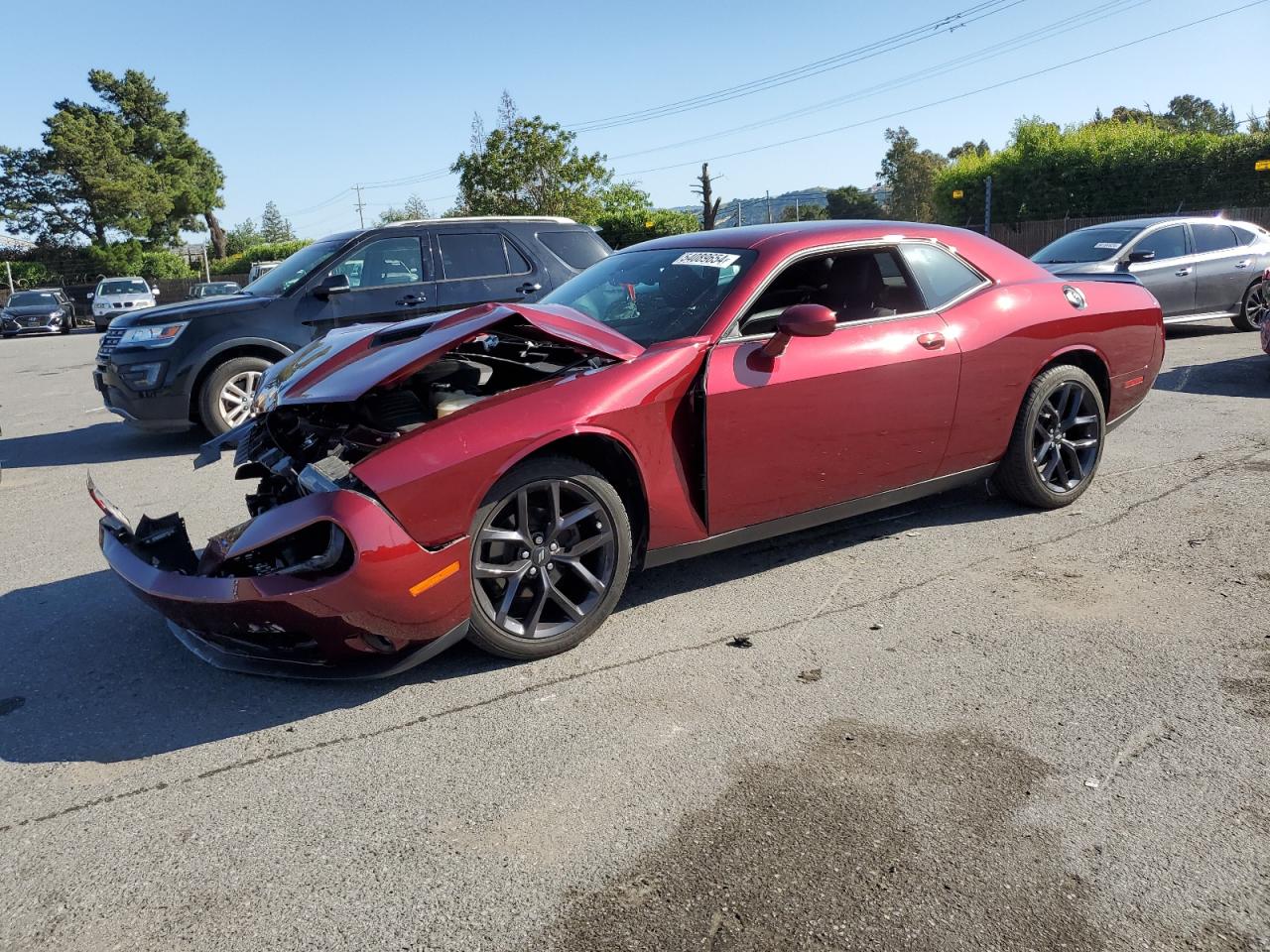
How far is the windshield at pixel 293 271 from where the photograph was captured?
820 centimetres

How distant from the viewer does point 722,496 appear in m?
3.90

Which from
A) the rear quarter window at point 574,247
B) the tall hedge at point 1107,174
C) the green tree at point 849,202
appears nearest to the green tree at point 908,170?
the green tree at point 849,202

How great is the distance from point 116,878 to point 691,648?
2035 millimetres

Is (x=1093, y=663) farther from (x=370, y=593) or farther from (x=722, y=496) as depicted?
(x=370, y=593)

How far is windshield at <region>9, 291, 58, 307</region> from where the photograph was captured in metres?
31.1

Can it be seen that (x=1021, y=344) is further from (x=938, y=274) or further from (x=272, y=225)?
(x=272, y=225)

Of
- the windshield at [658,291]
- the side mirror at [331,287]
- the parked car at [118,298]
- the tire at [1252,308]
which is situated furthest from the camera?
the parked car at [118,298]

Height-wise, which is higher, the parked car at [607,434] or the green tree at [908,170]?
the green tree at [908,170]

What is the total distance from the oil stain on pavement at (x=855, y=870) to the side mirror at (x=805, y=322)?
67.0 inches

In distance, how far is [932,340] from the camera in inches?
176

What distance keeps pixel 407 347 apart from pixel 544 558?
3.29 feet

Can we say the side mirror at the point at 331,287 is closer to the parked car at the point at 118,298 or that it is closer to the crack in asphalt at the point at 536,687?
the crack in asphalt at the point at 536,687

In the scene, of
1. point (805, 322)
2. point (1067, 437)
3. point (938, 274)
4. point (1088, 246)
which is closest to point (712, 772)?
point (805, 322)

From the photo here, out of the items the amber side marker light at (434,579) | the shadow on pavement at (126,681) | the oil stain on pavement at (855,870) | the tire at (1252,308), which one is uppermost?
the tire at (1252,308)
